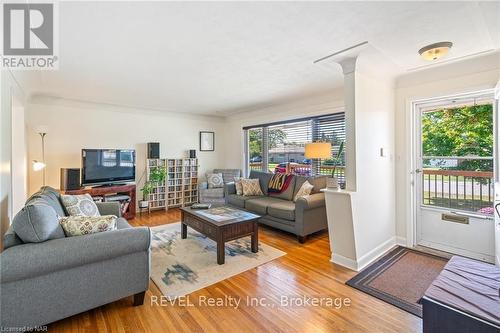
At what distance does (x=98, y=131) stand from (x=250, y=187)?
Answer: 327 centimetres

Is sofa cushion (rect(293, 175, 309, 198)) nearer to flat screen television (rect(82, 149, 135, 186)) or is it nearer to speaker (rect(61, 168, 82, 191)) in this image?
flat screen television (rect(82, 149, 135, 186))

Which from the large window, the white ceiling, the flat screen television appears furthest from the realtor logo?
the large window

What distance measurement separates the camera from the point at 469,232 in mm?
2951

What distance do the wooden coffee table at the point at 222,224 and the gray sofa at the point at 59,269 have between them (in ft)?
3.04

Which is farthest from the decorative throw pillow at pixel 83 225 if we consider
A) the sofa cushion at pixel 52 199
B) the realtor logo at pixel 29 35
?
the realtor logo at pixel 29 35

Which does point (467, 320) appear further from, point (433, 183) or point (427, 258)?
point (433, 183)

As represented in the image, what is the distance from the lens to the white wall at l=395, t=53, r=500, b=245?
105 inches

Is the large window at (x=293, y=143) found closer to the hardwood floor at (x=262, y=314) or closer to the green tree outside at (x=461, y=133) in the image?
the green tree outside at (x=461, y=133)

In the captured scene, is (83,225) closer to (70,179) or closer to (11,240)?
(11,240)

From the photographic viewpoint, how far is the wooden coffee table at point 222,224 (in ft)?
9.18

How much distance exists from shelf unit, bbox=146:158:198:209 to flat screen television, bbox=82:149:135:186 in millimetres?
437

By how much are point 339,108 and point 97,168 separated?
457 cm

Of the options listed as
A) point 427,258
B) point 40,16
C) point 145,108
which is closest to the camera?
point 40,16

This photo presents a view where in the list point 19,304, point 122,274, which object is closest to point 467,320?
point 122,274
